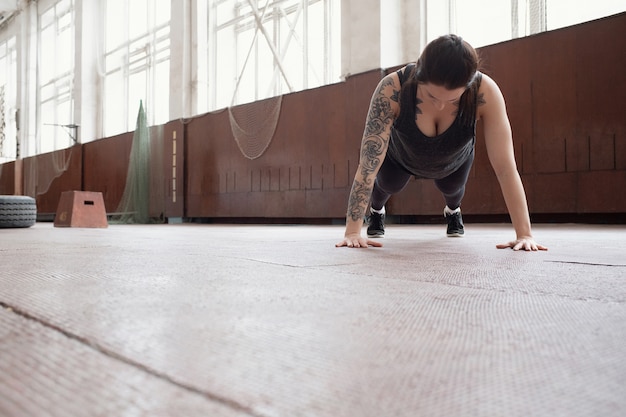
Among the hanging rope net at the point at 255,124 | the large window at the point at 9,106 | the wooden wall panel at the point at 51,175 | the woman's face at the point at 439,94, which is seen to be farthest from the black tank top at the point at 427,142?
the large window at the point at 9,106

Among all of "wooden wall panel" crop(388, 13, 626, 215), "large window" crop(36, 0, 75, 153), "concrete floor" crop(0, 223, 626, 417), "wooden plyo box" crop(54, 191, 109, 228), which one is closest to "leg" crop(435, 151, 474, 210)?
"concrete floor" crop(0, 223, 626, 417)

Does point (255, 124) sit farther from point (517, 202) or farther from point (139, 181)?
point (517, 202)

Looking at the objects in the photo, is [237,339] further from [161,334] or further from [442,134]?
[442,134]

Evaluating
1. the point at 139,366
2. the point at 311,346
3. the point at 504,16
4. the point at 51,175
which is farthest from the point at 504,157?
the point at 51,175

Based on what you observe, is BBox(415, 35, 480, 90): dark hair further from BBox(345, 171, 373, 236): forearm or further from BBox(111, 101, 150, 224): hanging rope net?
BBox(111, 101, 150, 224): hanging rope net

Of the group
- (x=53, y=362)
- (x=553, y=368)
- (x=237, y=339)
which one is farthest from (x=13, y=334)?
(x=553, y=368)

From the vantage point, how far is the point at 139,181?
842 cm

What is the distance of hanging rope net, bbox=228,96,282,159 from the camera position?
22.4 feet

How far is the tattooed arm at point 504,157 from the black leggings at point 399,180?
0.43 metres

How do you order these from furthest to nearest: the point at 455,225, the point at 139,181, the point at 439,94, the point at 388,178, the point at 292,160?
the point at 139,181, the point at 292,160, the point at 455,225, the point at 388,178, the point at 439,94

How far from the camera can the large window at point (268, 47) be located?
673 centimetres

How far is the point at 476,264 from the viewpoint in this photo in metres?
1.43

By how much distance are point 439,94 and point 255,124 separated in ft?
18.3

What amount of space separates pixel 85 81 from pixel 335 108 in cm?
676
